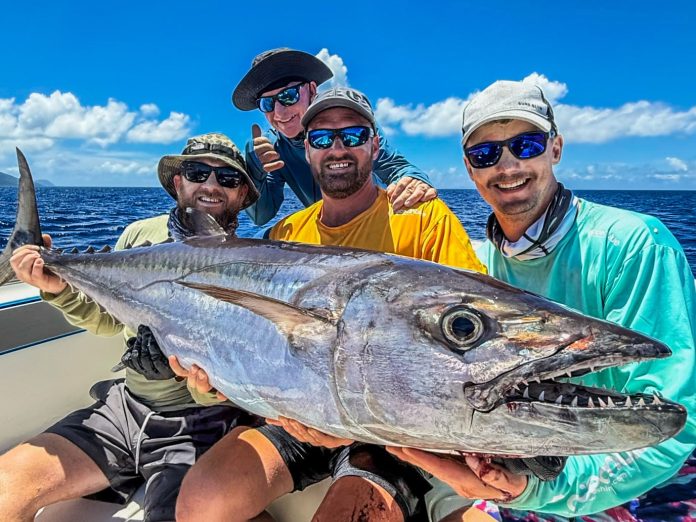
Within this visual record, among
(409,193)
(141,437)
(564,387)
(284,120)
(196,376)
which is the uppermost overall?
(284,120)

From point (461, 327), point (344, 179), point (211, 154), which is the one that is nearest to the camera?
point (461, 327)

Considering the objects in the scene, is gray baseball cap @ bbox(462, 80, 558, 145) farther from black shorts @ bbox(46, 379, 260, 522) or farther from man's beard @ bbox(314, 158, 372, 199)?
black shorts @ bbox(46, 379, 260, 522)

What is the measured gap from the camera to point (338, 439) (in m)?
1.67

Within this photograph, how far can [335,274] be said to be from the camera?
1552 mm

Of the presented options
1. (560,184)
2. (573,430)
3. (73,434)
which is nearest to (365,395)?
(573,430)

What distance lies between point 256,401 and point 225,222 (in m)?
1.57

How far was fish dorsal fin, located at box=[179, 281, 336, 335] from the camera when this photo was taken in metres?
1.44

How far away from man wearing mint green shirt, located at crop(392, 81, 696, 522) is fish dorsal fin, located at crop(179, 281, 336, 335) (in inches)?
19.2

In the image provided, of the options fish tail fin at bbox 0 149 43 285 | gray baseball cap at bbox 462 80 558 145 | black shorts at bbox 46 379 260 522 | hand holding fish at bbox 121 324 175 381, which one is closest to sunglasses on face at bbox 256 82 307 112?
fish tail fin at bbox 0 149 43 285

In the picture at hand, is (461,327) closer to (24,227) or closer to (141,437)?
(141,437)

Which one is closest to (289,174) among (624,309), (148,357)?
(148,357)

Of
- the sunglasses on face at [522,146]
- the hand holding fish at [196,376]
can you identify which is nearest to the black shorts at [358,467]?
the hand holding fish at [196,376]

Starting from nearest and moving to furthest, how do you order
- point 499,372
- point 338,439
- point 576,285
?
point 499,372
point 338,439
point 576,285

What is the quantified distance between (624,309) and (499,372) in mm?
852
